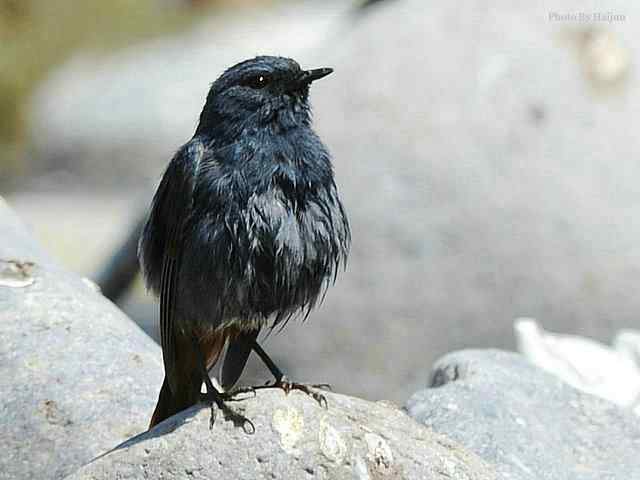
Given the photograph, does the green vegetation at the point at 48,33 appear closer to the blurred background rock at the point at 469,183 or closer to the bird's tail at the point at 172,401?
the blurred background rock at the point at 469,183

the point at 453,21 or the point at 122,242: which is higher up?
the point at 453,21

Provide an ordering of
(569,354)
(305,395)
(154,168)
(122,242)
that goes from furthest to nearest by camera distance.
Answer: (154,168) < (122,242) < (569,354) < (305,395)

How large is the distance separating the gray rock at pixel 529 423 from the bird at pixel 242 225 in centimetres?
92

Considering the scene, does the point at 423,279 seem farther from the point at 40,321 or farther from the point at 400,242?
the point at 40,321

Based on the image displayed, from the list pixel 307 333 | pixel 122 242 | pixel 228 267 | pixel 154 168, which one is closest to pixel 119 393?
pixel 228 267

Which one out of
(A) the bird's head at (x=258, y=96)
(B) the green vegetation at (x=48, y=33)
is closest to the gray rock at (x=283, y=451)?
(A) the bird's head at (x=258, y=96)

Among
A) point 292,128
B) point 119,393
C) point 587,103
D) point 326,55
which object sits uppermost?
point 587,103

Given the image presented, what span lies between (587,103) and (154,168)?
833cm

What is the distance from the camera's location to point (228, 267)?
5375 mm

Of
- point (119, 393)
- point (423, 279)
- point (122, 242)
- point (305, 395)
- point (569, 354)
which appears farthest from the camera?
point (122, 242)

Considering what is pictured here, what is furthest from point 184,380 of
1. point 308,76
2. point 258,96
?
point 308,76

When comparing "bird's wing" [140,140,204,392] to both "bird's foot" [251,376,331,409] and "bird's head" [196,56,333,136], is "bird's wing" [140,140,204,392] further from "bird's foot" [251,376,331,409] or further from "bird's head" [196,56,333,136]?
"bird's foot" [251,376,331,409]

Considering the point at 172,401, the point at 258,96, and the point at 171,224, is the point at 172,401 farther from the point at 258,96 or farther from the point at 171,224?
the point at 258,96

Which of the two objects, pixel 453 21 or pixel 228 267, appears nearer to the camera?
pixel 228 267
